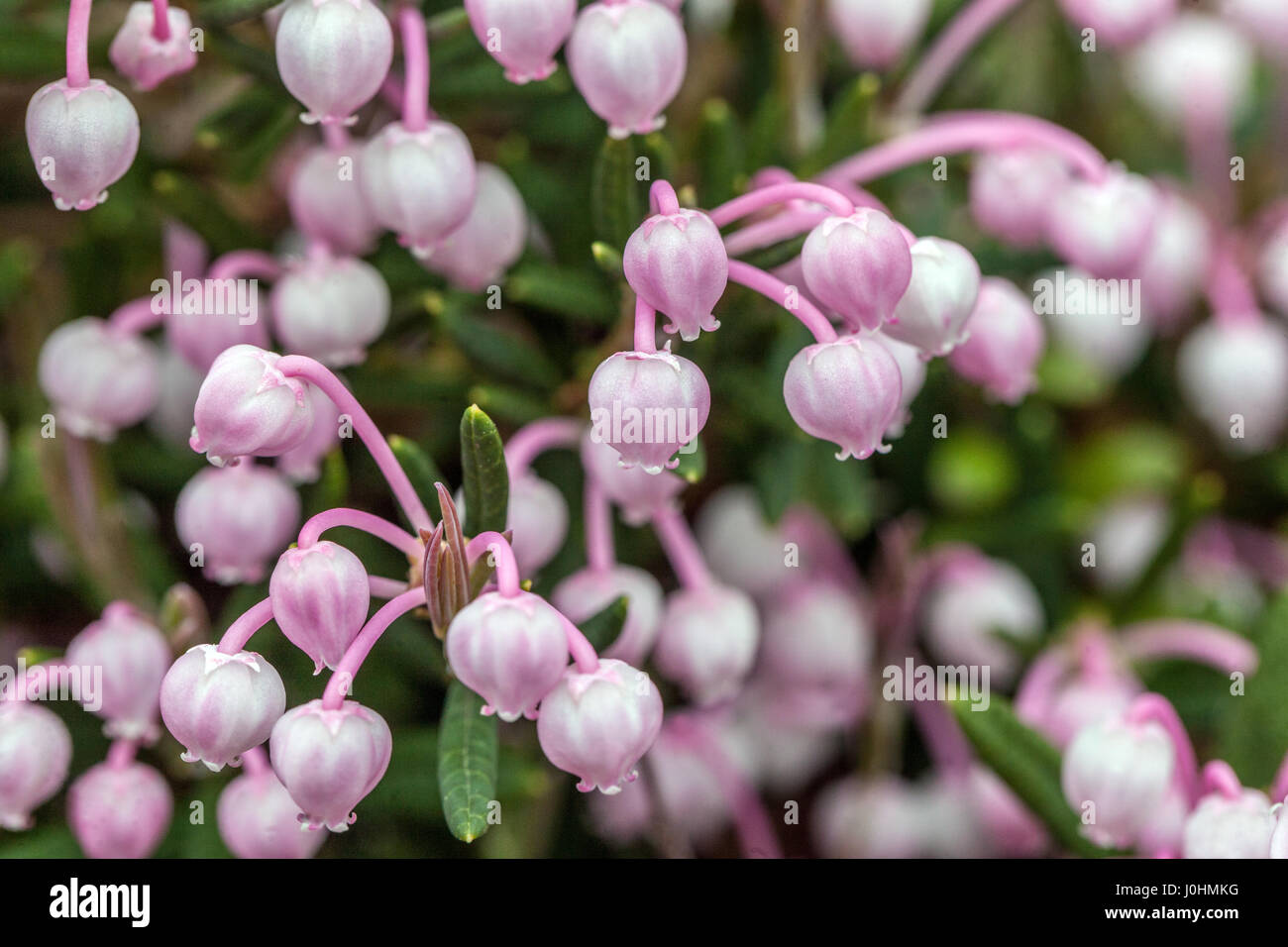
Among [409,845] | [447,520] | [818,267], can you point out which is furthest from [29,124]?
[409,845]

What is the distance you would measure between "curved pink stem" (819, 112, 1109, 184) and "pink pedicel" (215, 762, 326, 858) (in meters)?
0.50

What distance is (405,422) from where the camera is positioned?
3.24ft

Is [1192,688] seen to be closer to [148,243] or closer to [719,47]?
[719,47]

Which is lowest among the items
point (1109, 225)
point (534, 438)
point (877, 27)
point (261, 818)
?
point (261, 818)

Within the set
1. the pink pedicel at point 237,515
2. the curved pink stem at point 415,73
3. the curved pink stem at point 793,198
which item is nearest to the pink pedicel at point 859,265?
the curved pink stem at point 793,198

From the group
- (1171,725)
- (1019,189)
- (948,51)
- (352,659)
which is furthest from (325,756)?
(948,51)

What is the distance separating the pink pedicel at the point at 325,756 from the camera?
22.6 inches

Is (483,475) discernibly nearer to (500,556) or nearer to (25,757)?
(500,556)

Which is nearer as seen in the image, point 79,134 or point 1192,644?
point 79,134

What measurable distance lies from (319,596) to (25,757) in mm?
247

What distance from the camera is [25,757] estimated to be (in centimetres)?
69

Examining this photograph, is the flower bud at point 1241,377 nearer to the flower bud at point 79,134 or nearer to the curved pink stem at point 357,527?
the curved pink stem at point 357,527

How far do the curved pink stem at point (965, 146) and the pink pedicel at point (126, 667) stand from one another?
0.50 metres
